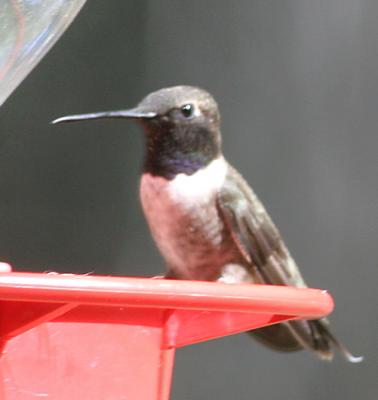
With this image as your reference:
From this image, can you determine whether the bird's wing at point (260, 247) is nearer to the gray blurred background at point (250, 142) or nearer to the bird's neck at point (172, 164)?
the bird's neck at point (172, 164)

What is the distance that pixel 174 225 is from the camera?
1311 mm

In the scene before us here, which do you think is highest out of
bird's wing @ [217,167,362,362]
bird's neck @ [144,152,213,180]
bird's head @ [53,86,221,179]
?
bird's head @ [53,86,221,179]

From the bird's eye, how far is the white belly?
0.09 m

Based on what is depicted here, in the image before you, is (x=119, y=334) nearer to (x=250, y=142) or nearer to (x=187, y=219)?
(x=187, y=219)

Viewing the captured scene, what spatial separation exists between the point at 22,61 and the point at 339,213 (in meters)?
0.94

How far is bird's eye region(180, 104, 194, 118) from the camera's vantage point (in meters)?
1.29

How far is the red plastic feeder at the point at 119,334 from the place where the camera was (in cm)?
67

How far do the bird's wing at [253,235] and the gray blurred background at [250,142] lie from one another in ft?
Answer: 1.72

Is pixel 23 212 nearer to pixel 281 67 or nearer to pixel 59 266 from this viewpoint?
pixel 59 266

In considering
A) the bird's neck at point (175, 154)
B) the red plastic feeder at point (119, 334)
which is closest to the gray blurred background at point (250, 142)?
the bird's neck at point (175, 154)

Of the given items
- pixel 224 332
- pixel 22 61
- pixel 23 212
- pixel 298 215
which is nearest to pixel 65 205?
pixel 23 212

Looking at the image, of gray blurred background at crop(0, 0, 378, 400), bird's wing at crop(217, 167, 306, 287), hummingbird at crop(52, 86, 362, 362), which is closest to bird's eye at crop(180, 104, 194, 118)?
hummingbird at crop(52, 86, 362, 362)

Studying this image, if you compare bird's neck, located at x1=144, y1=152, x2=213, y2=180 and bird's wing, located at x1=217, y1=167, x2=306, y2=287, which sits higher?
bird's neck, located at x1=144, y1=152, x2=213, y2=180

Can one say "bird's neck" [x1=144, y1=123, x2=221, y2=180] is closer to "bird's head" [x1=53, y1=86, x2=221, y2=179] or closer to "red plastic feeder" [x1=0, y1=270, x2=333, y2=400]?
"bird's head" [x1=53, y1=86, x2=221, y2=179]
